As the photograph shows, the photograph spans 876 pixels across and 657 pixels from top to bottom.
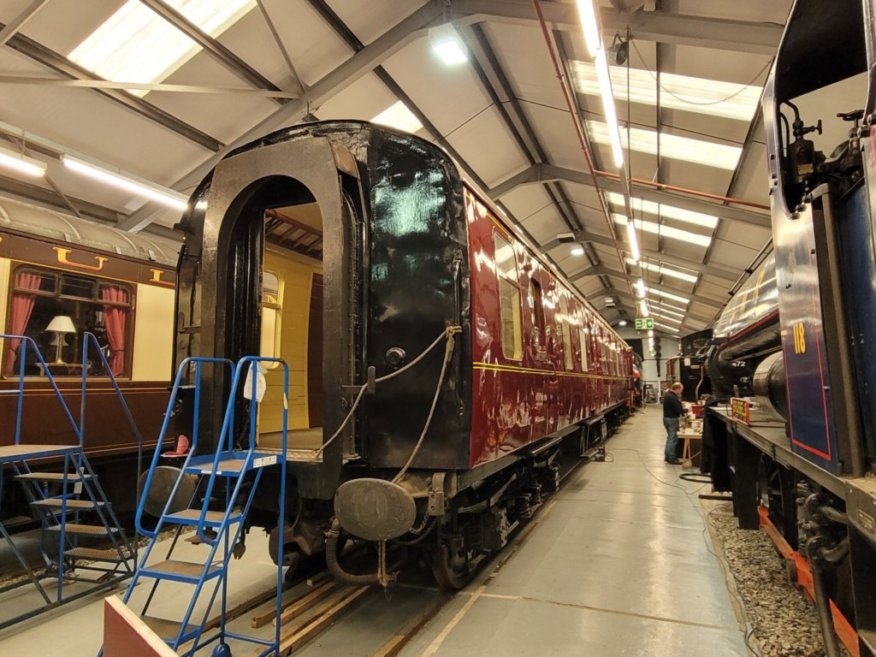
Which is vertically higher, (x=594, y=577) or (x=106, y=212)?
(x=106, y=212)

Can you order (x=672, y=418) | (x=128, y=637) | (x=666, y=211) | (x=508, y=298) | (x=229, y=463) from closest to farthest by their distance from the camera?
(x=128, y=637) < (x=229, y=463) < (x=508, y=298) < (x=672, y=418) < (x=666, y=211)

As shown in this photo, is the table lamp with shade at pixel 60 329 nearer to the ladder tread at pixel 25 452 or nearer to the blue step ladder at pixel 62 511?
the blue step ladder at pixel 62 511

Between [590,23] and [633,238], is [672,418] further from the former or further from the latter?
[590,23]

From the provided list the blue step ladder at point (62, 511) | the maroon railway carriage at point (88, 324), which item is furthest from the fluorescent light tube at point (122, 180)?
the blue step ladder at point (62, 511)

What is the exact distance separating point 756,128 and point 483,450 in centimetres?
725

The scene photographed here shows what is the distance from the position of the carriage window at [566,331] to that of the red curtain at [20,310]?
5734mm

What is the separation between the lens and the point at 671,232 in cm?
1427

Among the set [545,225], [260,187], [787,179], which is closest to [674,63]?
[787,179]

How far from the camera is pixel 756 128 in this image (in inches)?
305

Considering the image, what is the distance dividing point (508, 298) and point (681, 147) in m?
6.88

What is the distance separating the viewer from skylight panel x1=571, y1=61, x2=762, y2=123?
23.8ft

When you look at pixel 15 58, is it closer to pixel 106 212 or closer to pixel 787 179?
pixel 106 212

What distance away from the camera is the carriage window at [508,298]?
13.6 ft

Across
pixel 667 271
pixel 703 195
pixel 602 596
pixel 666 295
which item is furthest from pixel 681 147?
pixel 666 295
